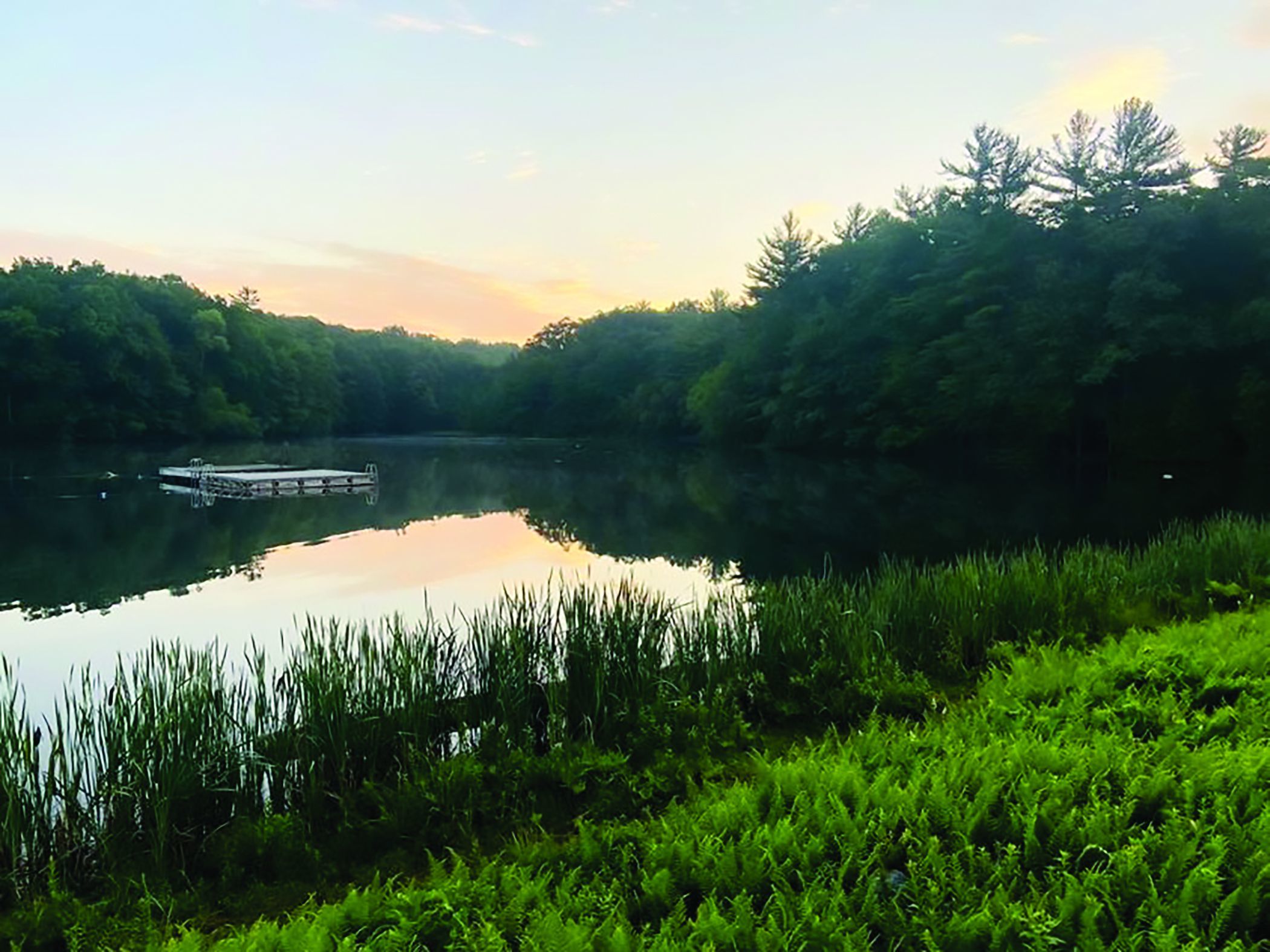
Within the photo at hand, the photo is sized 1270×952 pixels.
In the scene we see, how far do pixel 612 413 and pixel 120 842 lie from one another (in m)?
63.8

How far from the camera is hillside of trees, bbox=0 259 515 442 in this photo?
47844 mm

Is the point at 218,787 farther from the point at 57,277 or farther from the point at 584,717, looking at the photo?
the point at 57,277

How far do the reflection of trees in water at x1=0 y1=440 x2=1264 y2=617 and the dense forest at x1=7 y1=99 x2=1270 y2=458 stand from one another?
4.54 meters

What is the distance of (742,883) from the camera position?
9.29ft

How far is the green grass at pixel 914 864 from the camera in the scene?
252 cm

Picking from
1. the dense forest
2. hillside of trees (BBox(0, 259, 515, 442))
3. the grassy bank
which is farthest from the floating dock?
hillside of trees (BBox(0, 259, 515, 442))

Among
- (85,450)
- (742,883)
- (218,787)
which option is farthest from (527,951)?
(85,450)

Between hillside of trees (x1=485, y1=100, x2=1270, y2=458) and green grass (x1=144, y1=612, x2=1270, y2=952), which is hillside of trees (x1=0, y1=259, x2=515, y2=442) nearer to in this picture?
hillside of trees (x1=485, y1=100, x2=1270, y2=458)

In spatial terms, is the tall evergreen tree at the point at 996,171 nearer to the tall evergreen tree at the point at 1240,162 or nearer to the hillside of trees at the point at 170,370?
the tall evergreen tree at the point at 1240,162

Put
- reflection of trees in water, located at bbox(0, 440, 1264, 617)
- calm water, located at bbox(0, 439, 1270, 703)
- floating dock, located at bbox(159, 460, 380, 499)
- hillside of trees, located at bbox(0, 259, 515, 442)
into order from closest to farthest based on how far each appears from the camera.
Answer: calm water, located at bbox(0, 439, 1270, 703), reflection of trees in water, located at bbox(0, 440, 1264, 617), floating dock, located at bbox(159, 460, 380, 499), hillside of trees, located at bbox(0, 259, 515, 442)

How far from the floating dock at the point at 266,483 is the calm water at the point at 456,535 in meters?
0.93

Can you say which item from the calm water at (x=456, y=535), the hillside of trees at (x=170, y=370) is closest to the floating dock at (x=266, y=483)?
the calm water at (x=456, y=535)

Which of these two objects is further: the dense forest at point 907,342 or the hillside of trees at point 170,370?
the hillside of trees at point 170,370

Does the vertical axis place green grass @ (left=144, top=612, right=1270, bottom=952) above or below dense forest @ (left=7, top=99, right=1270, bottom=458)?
below
